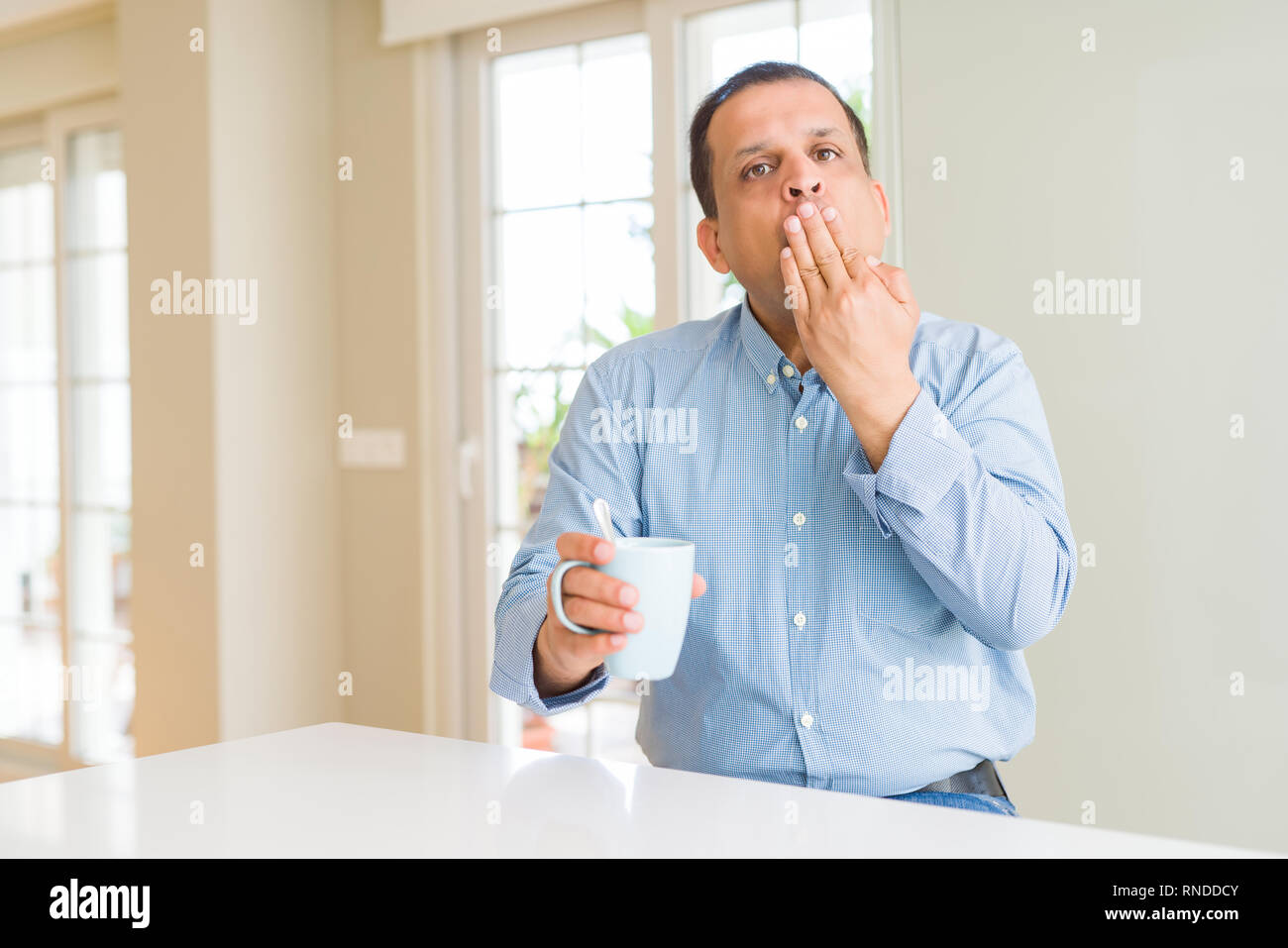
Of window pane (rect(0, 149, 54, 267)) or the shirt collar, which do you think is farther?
window pane (rect(0, 149, 54, 267))

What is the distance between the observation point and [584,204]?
255 centimetres

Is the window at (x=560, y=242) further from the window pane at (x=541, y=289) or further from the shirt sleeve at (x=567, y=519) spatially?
the shirt sleeve at (x=567, y=519)

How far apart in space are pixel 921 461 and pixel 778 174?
16.3 inches

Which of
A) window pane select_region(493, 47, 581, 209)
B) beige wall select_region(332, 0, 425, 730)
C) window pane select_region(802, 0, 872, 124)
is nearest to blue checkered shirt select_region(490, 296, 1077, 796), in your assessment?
window pane select_region(802, 0, 872, 124)

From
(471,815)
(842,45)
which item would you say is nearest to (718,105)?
(471,815)

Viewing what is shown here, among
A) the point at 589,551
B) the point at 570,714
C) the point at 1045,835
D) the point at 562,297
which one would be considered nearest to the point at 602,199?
the point at 562,297

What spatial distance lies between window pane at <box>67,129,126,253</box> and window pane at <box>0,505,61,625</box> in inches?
34.8

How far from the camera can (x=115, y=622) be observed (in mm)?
3295

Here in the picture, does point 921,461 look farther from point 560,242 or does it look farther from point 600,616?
point 560,242

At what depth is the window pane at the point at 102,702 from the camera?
324cm

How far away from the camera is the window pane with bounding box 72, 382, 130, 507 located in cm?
323

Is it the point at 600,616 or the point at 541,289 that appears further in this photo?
the point at 541,289

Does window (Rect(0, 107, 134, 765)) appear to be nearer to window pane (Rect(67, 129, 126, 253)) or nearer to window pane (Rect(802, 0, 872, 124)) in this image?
window pane (Rect(67, 129, 126, 253))
